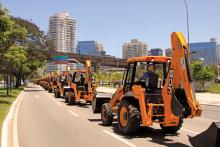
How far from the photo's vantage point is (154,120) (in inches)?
474

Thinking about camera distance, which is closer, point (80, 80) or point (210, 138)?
point (210, 138)

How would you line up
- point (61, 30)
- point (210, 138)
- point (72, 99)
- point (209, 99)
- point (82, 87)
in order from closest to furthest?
point (210, 138) → point (82, 87) → point (72, 99) → point (209, 99) → point (61, 30)

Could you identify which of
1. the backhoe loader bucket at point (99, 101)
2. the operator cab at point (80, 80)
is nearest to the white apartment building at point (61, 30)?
the operator cab at point (80, 80)

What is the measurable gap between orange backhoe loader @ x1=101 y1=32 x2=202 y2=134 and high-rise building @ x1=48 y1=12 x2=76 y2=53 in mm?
173390

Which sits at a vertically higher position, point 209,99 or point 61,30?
point 61,30

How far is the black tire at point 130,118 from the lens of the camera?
1199 centimetres

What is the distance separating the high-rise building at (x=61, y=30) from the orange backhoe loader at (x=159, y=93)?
173390 millimetres

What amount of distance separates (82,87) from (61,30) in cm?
16210

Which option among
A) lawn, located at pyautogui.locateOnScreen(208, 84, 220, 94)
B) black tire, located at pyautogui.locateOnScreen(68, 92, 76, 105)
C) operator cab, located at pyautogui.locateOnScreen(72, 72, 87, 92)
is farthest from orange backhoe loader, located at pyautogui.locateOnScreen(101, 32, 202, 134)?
lawn, located at pyautogui.locateOnScreen(208, 84, 220, 94)

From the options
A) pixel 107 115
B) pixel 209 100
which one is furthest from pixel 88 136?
pixel 209 100

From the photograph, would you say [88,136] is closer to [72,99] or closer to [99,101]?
[99,101]

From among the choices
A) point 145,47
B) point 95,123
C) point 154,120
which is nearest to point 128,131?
point 154,120

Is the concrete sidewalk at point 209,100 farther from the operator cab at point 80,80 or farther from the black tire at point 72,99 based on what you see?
the black tire at point 72,99

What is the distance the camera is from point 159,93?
1235 cm
